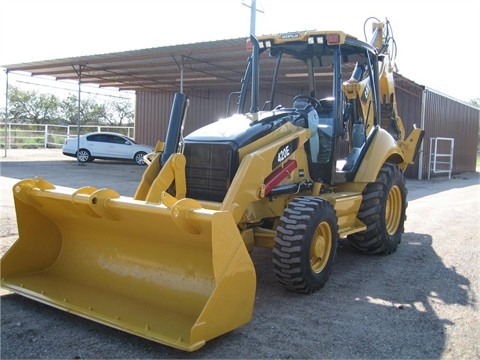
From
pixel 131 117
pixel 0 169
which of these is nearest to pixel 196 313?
pixel 0 169

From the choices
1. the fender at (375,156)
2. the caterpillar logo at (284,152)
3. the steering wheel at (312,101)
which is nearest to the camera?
the caterpillar logo at (284,152)

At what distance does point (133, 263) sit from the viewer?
4.46 meters

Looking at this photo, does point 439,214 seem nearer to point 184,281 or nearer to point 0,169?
point 184,281

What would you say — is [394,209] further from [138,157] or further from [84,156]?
[84,156]

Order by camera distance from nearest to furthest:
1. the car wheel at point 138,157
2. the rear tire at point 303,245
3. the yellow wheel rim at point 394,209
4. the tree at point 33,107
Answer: the rear tire at point 303,245 → the yellow wheel rim at point 394,209 → the car wheel at point 138,157 → the tree at point 33,107

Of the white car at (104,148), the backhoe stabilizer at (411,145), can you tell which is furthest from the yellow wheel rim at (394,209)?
the white car at (104,148)

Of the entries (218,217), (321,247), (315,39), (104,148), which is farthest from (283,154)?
(104,148)

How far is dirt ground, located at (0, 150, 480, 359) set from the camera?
12.0ft

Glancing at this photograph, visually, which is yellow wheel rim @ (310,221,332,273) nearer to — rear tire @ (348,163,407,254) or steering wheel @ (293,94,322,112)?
rear tire @ (348,163,407,254)

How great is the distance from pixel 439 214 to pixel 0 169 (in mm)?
14428

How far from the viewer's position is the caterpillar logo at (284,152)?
16.5 ft

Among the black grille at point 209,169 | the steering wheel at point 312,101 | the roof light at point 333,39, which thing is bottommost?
the black grille at point 209,169

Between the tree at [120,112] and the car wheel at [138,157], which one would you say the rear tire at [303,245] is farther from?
the tree at [120,112]

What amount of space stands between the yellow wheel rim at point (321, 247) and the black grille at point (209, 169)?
1.01 m
